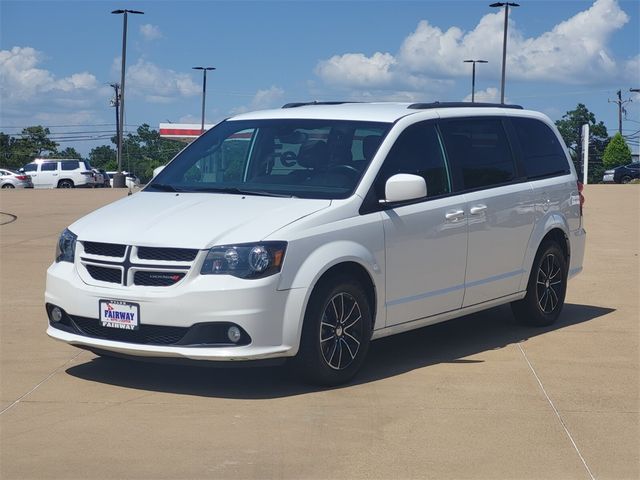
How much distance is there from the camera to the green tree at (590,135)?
11744 cm

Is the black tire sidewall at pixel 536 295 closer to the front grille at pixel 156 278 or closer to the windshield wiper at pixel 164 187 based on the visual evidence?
the windshield wiper at pixel 164 187

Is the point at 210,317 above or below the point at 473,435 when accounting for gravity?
above

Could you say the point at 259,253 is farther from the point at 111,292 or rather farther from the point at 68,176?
the point at 68,176

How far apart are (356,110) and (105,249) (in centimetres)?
233

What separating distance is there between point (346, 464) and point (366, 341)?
201 centimetres

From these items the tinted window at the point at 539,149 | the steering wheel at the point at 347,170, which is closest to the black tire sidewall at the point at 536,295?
the tinted window at the point at 539,149

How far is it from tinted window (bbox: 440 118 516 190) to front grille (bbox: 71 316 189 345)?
9.17 ft

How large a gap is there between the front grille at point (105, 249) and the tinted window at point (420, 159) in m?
1.88

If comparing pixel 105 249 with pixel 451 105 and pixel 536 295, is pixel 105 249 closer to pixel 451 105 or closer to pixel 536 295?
pixel 451 105

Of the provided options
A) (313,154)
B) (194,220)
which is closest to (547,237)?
(313,154)

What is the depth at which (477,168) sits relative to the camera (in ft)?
29.6

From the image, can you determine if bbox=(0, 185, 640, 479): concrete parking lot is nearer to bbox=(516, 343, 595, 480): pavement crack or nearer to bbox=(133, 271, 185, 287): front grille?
bbox=(516, 343, 595, 480): pavement crack

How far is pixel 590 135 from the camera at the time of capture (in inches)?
4774

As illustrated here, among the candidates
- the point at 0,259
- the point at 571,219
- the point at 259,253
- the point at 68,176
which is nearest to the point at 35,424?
the point at 259,253
